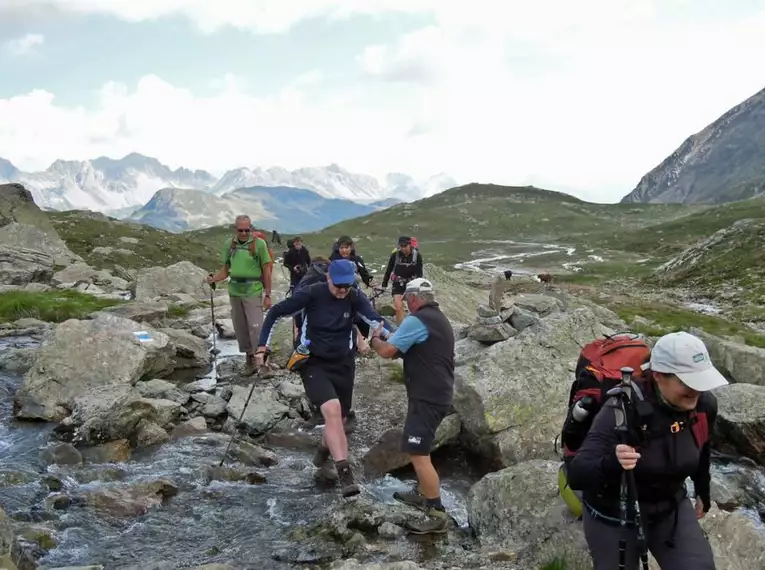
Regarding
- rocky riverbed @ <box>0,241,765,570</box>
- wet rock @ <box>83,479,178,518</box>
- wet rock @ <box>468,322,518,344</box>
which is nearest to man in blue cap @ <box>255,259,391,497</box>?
rocky riverbed @ <box>0,241,765,570</box>

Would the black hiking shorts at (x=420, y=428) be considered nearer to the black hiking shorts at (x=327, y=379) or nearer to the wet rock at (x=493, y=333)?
the black hiking shorts at (x=327, y=379)

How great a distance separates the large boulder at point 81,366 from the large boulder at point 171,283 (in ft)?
65.4

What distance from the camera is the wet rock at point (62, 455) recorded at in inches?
494

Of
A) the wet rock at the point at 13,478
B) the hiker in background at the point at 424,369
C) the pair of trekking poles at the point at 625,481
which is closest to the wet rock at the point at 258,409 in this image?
the wet rock at the point at 13,478

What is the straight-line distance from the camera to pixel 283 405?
16.0 metres

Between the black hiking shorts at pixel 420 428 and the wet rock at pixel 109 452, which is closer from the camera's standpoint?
the black hiking shorts at pixel 420 428

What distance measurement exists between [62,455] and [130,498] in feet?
8.18

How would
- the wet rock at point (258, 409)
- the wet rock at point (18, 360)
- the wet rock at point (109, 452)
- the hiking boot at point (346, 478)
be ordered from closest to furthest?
the hiking boot at point (346, 478), the wet rock at point (109, 452), the wet rock at point (258, 409), the wet rock at point (18, 360)

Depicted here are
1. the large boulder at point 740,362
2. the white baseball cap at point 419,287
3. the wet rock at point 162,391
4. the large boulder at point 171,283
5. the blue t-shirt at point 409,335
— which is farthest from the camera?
the large boulder at point 171,283

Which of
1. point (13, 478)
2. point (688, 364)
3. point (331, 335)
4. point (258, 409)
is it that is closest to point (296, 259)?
point (258, 409)

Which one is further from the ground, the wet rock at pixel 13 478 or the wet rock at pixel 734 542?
the wet rock at pixel 13 478

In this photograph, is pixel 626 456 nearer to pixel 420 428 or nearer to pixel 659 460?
pixel 659 460

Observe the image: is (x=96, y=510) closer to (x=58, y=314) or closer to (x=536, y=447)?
(x=536, y=447)

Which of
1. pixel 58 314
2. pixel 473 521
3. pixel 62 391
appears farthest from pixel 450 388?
pixel 58 314
